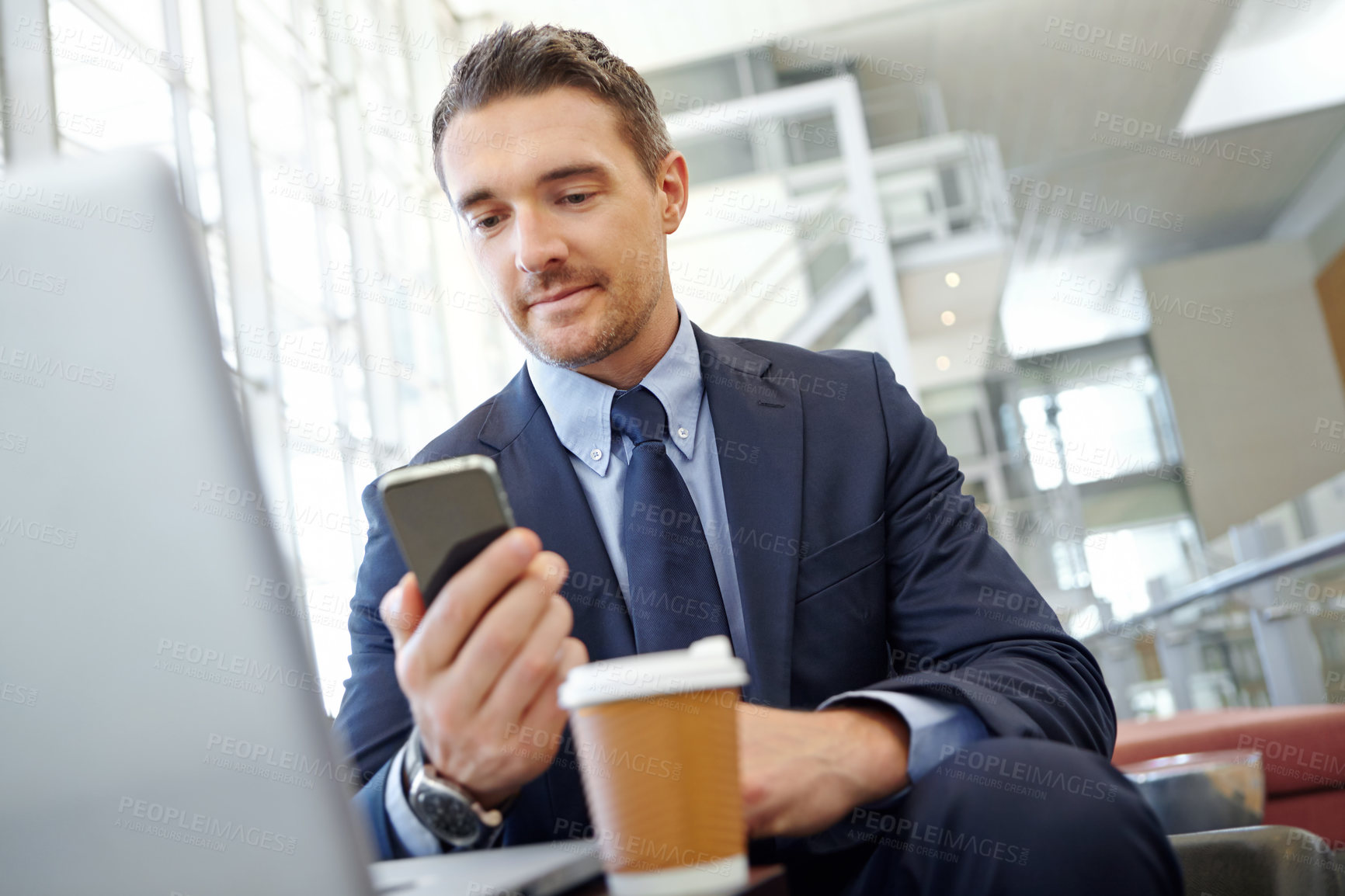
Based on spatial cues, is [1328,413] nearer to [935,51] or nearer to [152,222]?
[935,51]

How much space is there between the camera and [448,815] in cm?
64

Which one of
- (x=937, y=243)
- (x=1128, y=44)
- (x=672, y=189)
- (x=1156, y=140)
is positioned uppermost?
(x=1128, y=44)

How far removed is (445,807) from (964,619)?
0.59 meters

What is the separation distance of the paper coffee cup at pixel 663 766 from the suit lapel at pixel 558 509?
0.59 metres

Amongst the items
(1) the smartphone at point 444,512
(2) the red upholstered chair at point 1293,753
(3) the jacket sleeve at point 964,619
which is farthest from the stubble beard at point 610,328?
(2) the red upholstered chair at point 1293,753

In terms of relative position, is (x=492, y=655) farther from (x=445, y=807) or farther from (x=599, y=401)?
(x=599, y=401)

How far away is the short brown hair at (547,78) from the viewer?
1.37 meters

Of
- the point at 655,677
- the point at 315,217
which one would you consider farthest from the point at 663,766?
the point at 315,217

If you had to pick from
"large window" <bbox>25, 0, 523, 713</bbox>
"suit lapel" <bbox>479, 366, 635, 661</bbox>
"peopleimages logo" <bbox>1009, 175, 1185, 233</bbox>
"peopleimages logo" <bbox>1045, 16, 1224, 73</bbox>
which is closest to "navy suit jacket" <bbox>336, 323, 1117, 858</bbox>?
"suit lapel" <bbox>479, 366, 635, 661</bbox>

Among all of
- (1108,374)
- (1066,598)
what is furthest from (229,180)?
(1108,374)

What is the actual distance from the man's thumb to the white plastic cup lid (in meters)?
0.13

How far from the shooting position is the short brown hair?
4.49 feet

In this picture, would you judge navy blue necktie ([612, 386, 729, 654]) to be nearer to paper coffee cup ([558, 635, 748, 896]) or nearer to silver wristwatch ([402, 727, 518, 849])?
silver wristwatch ([402, 727, 518, 849])

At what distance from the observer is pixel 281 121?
5027mm
